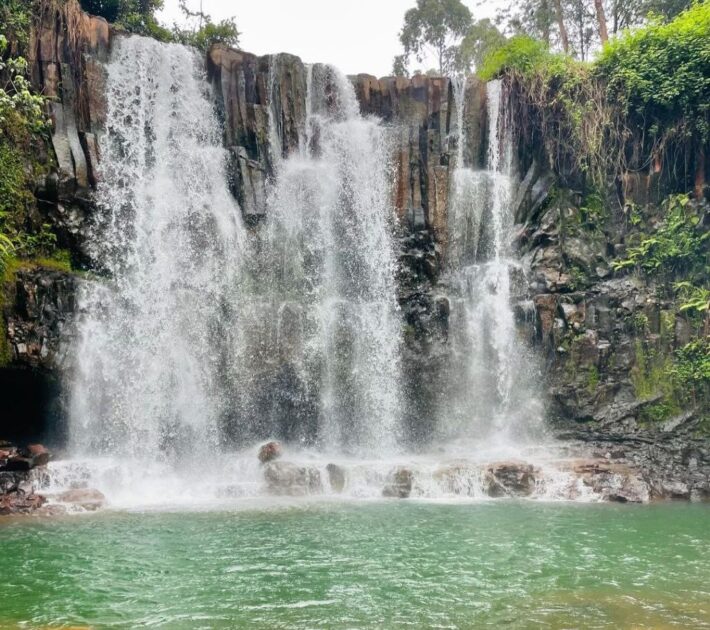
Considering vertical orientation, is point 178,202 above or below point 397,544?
above

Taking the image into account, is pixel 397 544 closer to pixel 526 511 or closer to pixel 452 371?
pixel 526 511

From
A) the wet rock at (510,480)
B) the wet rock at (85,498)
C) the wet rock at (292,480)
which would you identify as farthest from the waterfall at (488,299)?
the wet rock at (85,498)

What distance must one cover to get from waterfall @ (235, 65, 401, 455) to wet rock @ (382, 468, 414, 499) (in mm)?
3138

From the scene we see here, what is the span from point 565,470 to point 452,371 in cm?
492

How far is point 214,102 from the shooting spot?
65.8 ft

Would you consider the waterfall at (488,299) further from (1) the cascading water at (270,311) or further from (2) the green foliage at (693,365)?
(2) the green foliage at (693,365)

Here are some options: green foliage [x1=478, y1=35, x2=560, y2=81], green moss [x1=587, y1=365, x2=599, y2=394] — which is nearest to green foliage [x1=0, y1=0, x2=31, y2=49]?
green foliage [x1=478, y1=35, x2=560, y2=81]

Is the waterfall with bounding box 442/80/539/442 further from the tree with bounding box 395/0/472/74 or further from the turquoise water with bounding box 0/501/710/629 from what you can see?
the tree with bounding box 395/0/472/74

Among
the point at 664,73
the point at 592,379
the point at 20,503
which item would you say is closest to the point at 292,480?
the point at 20,503

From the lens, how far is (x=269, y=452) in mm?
15648

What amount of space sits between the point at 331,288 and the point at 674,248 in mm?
9732

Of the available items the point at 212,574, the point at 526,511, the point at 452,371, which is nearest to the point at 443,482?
the point at 526,511

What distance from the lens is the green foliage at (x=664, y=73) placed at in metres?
18.5

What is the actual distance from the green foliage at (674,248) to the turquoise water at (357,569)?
8.17 m
